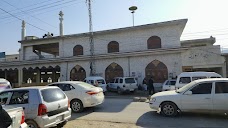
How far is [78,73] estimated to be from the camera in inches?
1099

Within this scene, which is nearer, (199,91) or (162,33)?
(199,91)

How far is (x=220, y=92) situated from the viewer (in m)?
8.40

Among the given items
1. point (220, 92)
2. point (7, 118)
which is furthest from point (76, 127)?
point (220, 92)

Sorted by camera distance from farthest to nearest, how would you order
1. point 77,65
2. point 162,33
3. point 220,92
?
point 77,65, point 162,33, point 220,92

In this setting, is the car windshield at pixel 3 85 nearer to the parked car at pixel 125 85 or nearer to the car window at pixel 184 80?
the parked car at pixel 125 85

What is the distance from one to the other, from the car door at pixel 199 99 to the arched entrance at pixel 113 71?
16818 millimetres

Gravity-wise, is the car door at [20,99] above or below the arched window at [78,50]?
below

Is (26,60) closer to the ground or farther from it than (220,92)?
farther from it

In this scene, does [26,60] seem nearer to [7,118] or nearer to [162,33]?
[162,33]

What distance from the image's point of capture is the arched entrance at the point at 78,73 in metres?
27.7

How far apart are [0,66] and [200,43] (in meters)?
30.0

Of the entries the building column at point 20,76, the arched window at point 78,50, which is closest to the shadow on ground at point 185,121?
the arched window at point 78,50

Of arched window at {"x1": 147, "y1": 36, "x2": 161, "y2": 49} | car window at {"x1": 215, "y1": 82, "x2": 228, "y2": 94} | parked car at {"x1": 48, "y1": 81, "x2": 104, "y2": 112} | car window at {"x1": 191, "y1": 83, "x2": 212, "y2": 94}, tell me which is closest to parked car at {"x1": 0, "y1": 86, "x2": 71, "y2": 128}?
parked car at {"x1": 48, "y1": 81, "x2": 104, "y2": 112}

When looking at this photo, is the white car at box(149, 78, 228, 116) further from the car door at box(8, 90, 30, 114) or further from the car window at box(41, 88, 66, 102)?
the car door at box(8, 90, 30, 114)
